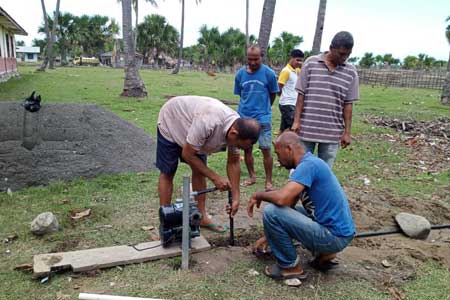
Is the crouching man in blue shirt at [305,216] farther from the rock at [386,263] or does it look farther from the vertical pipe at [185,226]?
the rock at [386,263]

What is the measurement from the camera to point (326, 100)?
3707mm

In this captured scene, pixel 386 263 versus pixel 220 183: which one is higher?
pixel 220 183

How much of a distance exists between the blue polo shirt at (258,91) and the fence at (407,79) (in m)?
25.5

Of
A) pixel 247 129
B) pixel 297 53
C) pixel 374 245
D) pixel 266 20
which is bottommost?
pixel 374 245

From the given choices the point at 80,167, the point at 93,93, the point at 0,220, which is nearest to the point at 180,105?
the point at 0,220

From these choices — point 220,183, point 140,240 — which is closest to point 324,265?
point 220,183

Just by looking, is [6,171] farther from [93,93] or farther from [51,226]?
[93,93]

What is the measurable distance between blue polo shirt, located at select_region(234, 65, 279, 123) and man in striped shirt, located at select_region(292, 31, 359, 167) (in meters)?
0.96

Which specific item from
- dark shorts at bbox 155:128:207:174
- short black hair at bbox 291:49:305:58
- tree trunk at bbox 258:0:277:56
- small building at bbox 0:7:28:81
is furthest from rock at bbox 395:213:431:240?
small building at bbox 0:7:28:81

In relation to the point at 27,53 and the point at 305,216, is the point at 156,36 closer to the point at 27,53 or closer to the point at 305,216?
the point at 27,53

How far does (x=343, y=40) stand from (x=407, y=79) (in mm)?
28394

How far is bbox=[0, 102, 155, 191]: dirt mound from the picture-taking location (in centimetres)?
498

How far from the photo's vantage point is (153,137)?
23.3 feet

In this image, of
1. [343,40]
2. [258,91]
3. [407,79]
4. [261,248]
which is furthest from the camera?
[407,79]
